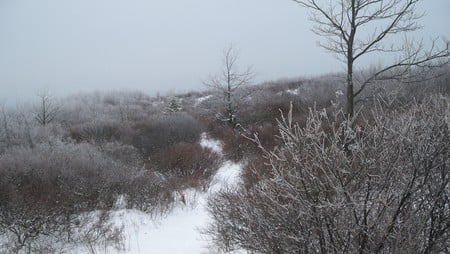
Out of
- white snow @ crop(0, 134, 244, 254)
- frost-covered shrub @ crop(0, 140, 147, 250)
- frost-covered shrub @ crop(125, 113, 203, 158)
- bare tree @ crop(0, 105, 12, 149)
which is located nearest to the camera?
frost-covered shrub @ crop(0, 140, 147, 250)

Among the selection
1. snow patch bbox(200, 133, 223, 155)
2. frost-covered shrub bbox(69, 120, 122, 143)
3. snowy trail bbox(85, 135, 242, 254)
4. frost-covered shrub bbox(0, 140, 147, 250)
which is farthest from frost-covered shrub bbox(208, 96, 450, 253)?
frost-covered shrub bbox(69, 120, 122, 143)

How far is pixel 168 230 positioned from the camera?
8531 millimetres

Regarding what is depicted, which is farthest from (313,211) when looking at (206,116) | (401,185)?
(206,116)

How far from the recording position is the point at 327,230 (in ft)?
10.5

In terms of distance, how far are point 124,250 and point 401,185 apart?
5.80 meters

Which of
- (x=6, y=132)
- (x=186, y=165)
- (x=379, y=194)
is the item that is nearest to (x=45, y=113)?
(x=6, y=132)

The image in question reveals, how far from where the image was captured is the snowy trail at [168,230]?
713 centimetres

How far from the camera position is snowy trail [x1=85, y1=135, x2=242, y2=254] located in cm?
713

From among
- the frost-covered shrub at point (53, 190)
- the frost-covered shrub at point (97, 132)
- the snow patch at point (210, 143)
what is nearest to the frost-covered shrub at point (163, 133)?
the snow patch at point (210, 143)

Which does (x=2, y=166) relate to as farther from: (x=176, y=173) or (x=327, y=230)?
(x=327, y=230)

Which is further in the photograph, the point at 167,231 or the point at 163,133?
the point at 163,133

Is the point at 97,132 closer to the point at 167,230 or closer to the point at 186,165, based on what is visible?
the point at 186,165

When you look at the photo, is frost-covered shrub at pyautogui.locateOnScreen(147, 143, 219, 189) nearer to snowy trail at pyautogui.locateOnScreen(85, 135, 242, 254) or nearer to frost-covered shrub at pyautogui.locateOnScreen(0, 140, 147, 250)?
snowy trail at pyautogui.locateOnScreen(85, 135, 242, 254)

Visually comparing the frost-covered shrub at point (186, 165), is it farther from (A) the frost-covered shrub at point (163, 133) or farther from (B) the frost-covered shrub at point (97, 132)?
(B) the frost-covered shrub at point (97, 132)
